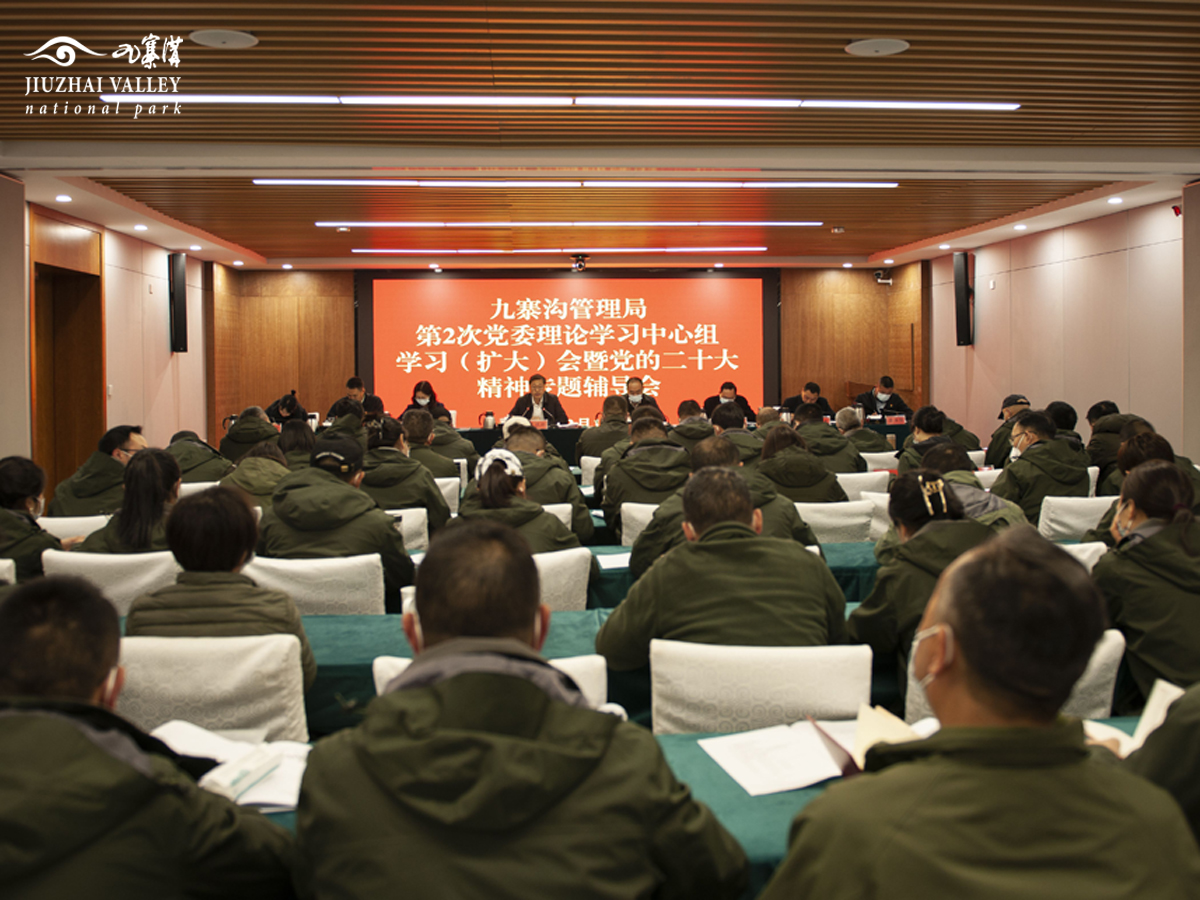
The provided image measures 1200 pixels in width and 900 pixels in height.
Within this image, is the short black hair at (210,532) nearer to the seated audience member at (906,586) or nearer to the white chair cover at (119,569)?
the white chair cover at (119,569)

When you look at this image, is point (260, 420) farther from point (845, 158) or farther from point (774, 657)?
point (774, 657)

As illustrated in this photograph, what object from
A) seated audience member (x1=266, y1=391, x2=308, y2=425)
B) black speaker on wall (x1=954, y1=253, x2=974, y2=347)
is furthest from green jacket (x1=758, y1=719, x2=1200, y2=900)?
black speaker on wall (x1=954, y1=253, x2=974, y2=347)

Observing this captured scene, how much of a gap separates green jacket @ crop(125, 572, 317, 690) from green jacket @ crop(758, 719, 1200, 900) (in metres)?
1.67

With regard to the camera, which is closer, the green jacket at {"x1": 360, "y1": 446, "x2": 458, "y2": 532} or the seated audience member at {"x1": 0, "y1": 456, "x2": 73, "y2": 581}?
the seated audience member at {"x1": 0, "y1": 456, "x2": 73, "y2": 581}

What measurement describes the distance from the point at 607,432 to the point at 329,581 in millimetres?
5633

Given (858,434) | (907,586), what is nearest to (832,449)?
(858,434)

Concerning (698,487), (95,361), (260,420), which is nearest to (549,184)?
Result: (260,420)

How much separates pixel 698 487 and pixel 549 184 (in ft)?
20.3

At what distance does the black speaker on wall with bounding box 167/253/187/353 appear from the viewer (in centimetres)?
1230

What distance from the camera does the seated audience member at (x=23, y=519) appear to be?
3.66 metres

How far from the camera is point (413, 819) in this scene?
1248 mm

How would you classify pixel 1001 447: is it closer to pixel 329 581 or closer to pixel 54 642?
pixel 329 581

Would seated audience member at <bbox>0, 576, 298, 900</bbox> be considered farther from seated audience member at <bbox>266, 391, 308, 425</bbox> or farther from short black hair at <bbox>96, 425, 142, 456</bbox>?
seated audience member at <bbox>266, 391, 308, 425</bbox>

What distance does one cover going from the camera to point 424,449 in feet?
22.3
